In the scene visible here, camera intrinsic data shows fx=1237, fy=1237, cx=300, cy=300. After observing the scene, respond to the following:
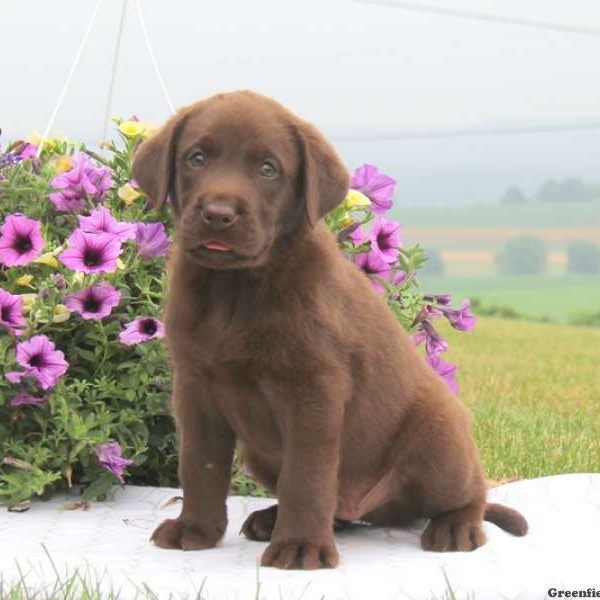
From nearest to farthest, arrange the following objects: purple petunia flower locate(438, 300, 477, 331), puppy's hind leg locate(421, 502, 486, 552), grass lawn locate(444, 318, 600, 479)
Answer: puppy's hind leg locate(421, 502, 486, 552)
purple petunia flower locate(438, 300, 477, 331)
grass lawn locate(444, 318, 600, 479)

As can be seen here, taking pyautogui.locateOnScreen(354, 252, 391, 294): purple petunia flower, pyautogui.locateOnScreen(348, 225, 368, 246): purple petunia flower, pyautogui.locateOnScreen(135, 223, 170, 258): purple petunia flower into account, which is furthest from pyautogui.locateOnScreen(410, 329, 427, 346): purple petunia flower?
pyautogui.locateOnScreen(135, 223, 170, 258): purple petunia flower

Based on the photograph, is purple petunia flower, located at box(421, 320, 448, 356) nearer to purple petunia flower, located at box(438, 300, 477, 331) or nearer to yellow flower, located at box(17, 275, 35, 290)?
purple petunia flower, located at box(438, 300, 477, 331)

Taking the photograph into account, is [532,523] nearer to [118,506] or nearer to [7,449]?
[118,506]

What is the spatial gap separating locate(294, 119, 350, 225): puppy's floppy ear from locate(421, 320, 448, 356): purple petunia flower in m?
1.79

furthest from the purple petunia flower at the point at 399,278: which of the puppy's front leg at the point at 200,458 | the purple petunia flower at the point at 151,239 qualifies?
the puppy's front leg at the point at 200,458

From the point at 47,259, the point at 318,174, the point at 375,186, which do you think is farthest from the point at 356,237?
the point at 318,174

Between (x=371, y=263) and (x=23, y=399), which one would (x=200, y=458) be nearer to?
(x=23, y=399)

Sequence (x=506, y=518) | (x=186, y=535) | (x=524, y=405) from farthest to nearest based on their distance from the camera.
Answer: (x=524, y=405) < (x=506, y=518) < (x=186, y=535)

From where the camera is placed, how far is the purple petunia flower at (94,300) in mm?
4543

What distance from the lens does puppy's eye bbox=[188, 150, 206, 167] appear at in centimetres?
336

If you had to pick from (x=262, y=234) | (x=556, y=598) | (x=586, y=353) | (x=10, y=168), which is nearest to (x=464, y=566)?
(x=556, y=598)

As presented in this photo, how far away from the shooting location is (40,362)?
4453mm

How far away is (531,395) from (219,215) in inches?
226

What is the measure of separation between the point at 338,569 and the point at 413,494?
0.42 meters
